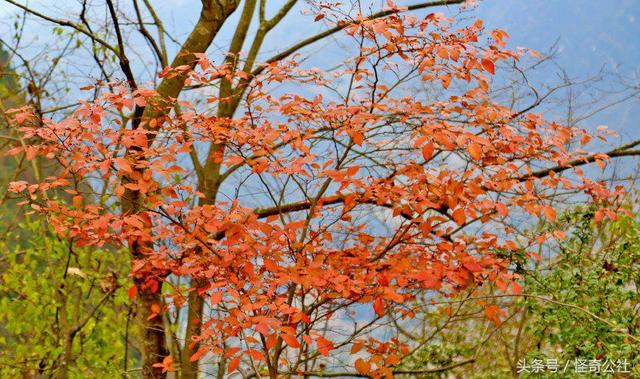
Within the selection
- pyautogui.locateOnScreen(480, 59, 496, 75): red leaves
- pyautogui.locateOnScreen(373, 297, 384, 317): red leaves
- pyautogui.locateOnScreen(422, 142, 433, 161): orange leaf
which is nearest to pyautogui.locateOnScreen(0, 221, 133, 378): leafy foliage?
pyautogui.locateOnScreen(373, 297, 384, 317): red leaves

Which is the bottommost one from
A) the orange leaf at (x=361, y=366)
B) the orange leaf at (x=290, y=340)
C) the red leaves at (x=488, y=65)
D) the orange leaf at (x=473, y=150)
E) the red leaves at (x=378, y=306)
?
the orange leaf at (x=361, y=366)

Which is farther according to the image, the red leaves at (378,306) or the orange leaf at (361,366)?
the orange leaf at (361,366)

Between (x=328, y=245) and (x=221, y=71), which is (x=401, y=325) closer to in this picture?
(x=328, y=245)

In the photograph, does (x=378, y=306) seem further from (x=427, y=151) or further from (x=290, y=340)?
(x=427, y=151)

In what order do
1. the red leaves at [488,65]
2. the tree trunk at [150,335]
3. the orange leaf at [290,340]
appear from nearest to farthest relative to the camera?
Result: the orange leaf at [290,340] → the red leaves at [488,65] → the tree trunk at [150,335]

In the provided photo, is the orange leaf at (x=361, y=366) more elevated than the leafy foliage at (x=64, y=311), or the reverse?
the leafy foliage at (x=64, y=311)

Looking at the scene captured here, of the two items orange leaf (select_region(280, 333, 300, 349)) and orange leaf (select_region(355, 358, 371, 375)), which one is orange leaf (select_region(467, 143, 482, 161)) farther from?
orange leaf (select_region(355, 358, 371, 375))

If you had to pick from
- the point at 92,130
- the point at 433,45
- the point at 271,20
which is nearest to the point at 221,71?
the point at 92,130

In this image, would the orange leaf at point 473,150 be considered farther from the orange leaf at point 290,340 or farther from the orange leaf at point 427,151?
the orange leaf at point 290,340

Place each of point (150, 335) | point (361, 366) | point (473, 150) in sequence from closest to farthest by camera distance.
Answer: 1. point (473, 150)
2. point (361, 366)
3. point (150, 335)

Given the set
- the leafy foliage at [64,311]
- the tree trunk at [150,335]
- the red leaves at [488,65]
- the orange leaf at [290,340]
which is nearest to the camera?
the orange leaf at [290,340]

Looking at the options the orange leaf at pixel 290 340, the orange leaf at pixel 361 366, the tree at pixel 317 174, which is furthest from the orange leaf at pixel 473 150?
the orange leaf at pixel 361 366

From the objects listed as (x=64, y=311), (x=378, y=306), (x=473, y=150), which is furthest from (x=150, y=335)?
(x=473, y=150)

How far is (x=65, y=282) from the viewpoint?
657cm
